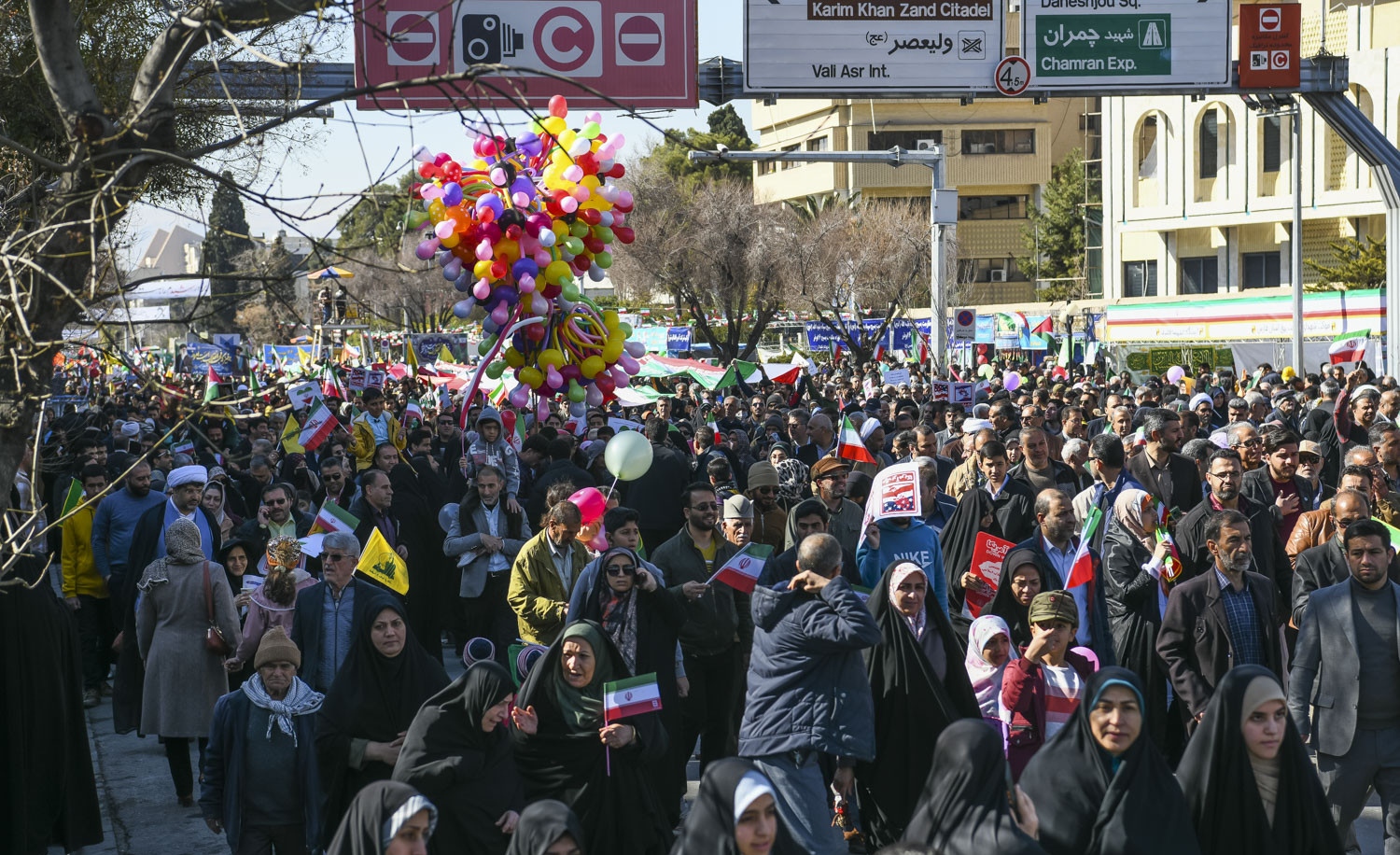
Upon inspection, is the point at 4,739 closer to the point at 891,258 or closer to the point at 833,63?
the point at 833,63

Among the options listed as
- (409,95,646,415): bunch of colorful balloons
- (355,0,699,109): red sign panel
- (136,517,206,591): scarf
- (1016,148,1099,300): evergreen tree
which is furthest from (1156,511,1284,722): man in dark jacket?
(1016,148,1099,300): evergreen tree

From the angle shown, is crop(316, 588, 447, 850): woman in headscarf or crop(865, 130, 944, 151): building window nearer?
crop(316, 588, 447, 850): woman in headscarf

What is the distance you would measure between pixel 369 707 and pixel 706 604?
216 centimetres

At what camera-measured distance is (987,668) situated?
677 centimetres

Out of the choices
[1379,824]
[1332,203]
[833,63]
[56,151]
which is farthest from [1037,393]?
[1332,203]

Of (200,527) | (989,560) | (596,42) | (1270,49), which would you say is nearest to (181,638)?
(200,527)

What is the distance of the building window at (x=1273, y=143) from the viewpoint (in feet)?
151

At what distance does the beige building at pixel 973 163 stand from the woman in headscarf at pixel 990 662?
58191 millimetres

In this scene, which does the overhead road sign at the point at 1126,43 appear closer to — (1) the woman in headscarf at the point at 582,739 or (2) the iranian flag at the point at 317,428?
(2) the iranian flag at the point at 317,428

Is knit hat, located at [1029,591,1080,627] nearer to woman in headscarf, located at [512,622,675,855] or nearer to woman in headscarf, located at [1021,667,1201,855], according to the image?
woman in headscarf, located at [1021,667,1201,855]

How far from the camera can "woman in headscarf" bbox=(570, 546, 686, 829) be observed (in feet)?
24.0

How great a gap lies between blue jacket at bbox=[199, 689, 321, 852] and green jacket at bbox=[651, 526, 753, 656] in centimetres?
193

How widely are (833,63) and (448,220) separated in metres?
7.09

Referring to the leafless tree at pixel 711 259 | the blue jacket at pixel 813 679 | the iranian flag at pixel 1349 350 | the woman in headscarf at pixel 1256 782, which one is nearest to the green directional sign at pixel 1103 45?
the iranian flag at pixel 1349 350
